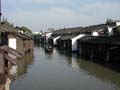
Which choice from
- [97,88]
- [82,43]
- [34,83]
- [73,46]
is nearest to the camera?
[97,88]

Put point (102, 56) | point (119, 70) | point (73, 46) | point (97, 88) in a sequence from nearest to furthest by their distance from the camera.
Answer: point (97, 88), point (119, 70), point (102, 56), point (73, 46)

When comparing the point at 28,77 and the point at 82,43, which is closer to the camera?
the point at 28,77

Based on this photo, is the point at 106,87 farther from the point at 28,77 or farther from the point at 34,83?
the point at 28,77

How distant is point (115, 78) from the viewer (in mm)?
28719

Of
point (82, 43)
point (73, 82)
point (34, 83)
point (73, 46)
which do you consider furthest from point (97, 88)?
point (73, 46)

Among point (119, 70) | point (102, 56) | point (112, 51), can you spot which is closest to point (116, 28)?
point (102, 56)

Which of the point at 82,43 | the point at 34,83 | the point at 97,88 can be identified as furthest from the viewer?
the point at 82,43

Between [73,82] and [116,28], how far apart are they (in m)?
44.0

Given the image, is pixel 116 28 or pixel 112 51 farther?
pixel 116 28

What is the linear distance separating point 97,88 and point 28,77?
7.67 m

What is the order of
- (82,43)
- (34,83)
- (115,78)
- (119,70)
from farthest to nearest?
(82,43) → (119,70) → (115,78) → (34,83)

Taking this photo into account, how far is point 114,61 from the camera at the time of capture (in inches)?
1574

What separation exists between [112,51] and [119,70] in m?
7.91

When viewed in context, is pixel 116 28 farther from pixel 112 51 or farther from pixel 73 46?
pixel 112 51
